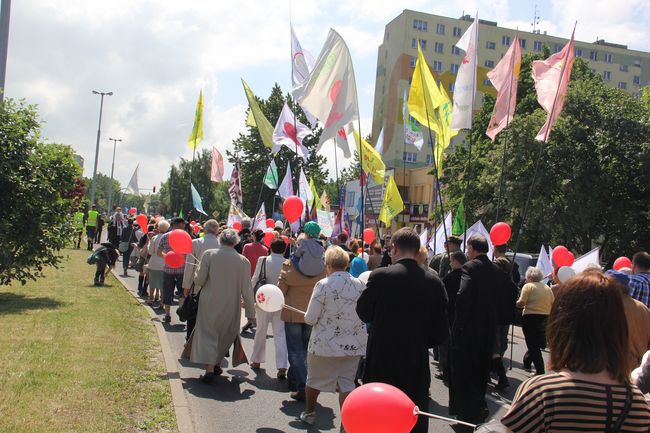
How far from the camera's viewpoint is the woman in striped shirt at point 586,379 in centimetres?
228

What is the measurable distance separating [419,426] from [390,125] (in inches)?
2789

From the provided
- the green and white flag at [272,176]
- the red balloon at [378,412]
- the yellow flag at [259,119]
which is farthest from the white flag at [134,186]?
the red balloon at [378,412]

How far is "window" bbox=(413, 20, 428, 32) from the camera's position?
2975 inches

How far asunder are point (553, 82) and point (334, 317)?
7467 mm

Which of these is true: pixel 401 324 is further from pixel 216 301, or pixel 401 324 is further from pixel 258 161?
pixel 258 161

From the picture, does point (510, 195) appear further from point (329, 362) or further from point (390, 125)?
point (390, 125)

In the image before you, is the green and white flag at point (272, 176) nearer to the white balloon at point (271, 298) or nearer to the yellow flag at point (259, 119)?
the yellow flag at point (259, 119)

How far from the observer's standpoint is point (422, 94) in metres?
12.8

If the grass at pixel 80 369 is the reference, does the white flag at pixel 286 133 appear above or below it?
above

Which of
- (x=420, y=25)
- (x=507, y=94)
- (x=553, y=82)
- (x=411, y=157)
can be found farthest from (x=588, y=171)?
(x=420, y=25)

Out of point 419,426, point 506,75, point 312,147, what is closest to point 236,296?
point 419,426

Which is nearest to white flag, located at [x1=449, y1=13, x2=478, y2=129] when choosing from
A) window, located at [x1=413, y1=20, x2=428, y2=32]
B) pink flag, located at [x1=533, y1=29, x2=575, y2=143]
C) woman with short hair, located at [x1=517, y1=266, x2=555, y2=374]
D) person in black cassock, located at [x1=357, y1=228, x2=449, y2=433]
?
pink flag, located at [x1=533, y1=29, x2=575, y2=143]

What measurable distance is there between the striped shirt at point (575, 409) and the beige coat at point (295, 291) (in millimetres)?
5188

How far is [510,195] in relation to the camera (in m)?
31.1
